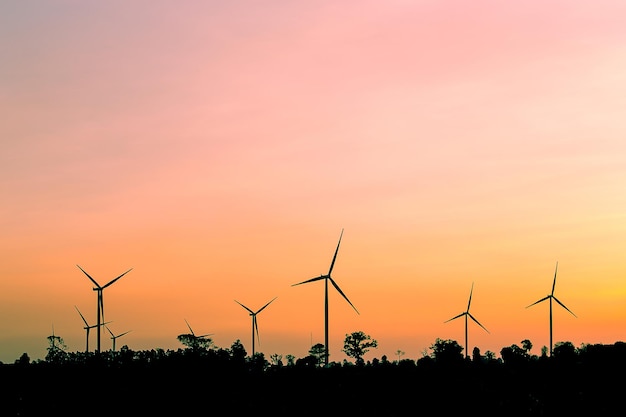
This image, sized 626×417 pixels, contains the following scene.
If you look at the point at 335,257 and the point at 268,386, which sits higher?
the point at 335,257

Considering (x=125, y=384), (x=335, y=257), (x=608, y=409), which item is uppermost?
(x=335, y=257)

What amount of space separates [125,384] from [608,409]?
89486 mm

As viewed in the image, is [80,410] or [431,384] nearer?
[80,410]

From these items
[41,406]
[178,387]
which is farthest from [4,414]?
[178,387]

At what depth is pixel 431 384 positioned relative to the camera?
190500 mm

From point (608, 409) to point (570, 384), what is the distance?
39853mm

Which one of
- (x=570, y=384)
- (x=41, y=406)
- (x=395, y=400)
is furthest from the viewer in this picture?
Result: (x=570, y=384)

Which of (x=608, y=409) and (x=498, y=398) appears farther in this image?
(x=498, y=398)

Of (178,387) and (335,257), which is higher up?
(335,257)

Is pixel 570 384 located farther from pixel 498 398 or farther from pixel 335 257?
pixel 335 257

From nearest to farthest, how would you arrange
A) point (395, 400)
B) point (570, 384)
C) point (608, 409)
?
point (608, 409)
point (395, 400)
point (570, 384)

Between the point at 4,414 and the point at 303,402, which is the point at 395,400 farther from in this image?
the point at 4,414

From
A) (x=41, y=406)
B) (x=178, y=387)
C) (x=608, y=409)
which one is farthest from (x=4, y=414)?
(x=608, y=409)

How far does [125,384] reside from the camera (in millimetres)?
195125
